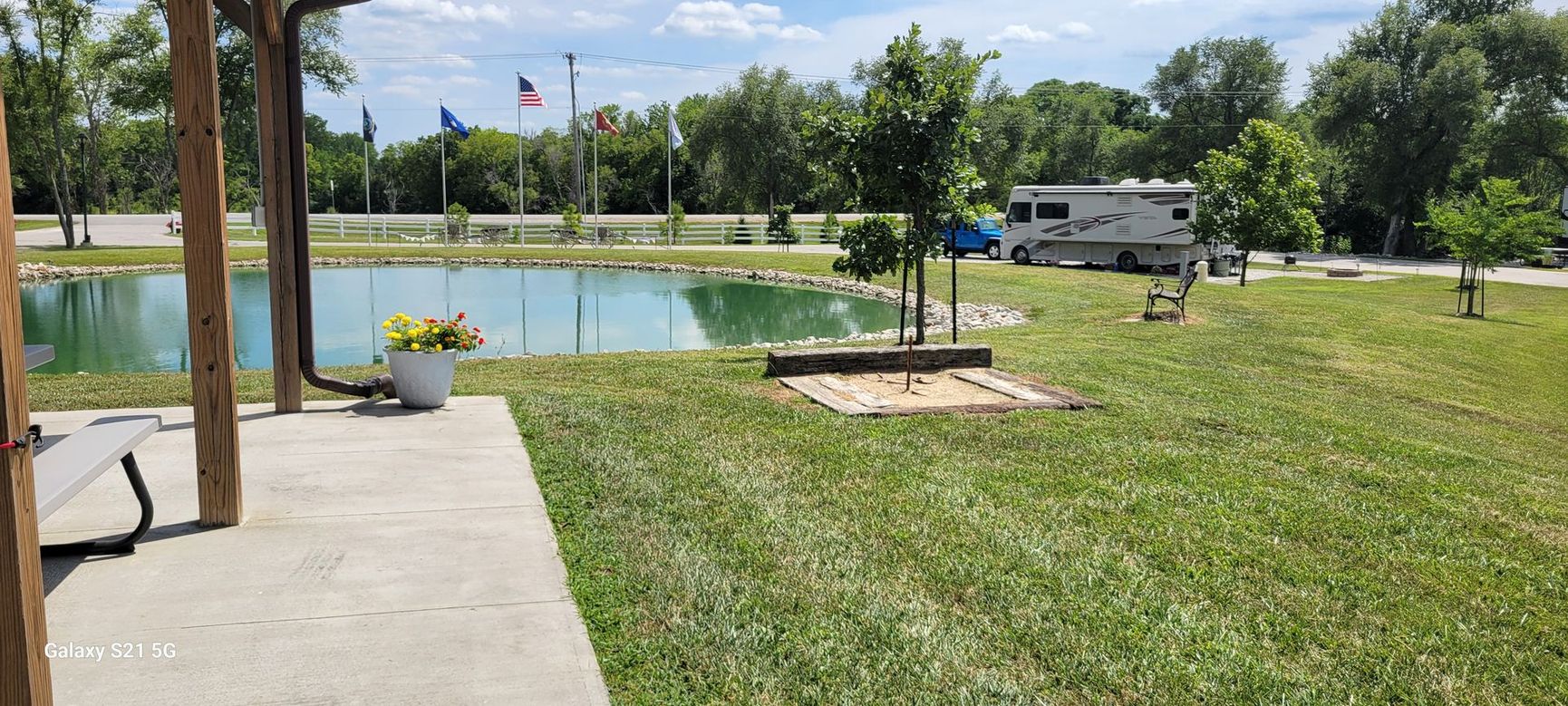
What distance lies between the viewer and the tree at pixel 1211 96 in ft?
154

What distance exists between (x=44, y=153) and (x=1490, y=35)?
5223 centimetres

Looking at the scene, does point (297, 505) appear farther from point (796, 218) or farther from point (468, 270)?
point (796, 218)

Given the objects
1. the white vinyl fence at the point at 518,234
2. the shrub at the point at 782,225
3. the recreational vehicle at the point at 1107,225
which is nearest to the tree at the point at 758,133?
the white vinyl fence at the point at 518,234

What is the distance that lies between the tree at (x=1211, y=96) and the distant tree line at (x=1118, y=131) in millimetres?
81

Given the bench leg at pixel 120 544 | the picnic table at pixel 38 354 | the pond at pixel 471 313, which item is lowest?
the pond at pixel 471 313

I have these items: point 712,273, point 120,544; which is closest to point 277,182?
point 120,544

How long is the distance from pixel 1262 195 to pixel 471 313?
15.9 metres

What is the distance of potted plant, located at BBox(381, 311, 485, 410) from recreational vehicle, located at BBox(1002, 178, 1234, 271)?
889 inches

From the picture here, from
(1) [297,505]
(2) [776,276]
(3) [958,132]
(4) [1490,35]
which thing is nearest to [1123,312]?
(3) [958,132]

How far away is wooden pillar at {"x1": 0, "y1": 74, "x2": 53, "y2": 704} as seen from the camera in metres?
2.04

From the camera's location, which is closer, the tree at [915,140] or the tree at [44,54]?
the tree at [915,140]

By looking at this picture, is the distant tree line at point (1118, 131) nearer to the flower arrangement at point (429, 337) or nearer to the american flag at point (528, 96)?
the american flag at point (528, 96)

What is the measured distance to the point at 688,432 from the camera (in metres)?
6.02

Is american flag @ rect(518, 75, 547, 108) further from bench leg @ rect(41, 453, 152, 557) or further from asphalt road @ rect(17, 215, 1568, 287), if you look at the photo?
bench leg @ rect(41, 453, 152, 557)
